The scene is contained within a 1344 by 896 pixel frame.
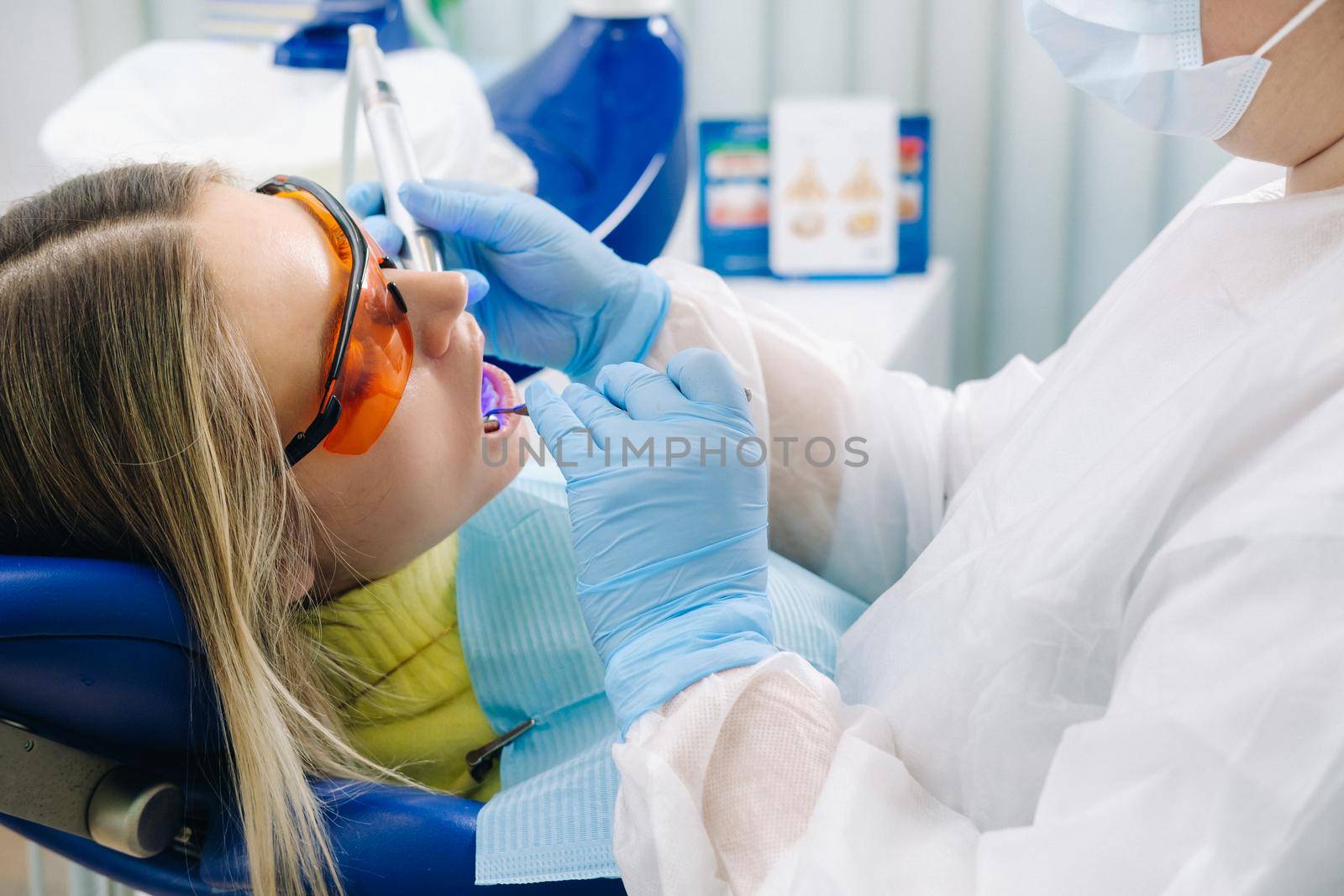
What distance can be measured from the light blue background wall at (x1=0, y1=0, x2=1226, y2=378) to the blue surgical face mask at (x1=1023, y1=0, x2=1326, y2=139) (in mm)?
1512

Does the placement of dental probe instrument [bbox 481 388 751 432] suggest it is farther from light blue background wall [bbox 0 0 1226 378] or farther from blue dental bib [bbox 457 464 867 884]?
light blue background wall [bbox 0 0 1226 378]

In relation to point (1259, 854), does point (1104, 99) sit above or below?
above

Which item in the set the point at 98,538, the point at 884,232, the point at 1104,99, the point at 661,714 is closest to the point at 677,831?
the point at 661,714

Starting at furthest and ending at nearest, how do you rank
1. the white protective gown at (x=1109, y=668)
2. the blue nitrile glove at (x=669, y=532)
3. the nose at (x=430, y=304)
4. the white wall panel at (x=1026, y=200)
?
the white wall panel at (x=1026, y=200) < the nose at (x=430, y=304) < the blue nitrile glove at (x=669, y=532) < the white protective gown at (x=1109, y=668)

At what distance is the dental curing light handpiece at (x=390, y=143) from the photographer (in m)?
1.09

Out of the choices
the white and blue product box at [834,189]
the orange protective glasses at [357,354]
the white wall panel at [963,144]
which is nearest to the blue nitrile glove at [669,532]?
the orange protective glasses at [357,354]

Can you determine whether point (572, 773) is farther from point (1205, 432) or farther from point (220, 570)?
point (1205, 432)

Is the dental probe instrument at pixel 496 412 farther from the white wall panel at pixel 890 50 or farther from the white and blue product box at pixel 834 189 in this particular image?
the white wall panel at pixel 890 50

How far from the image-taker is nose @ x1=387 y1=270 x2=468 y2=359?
3.03ft

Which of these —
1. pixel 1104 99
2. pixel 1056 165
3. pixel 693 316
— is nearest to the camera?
pixel 1104 99

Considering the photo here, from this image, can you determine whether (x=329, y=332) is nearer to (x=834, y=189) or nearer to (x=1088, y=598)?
(x=1088, y=598)

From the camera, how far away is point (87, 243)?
80cm

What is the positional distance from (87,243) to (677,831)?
578mm
